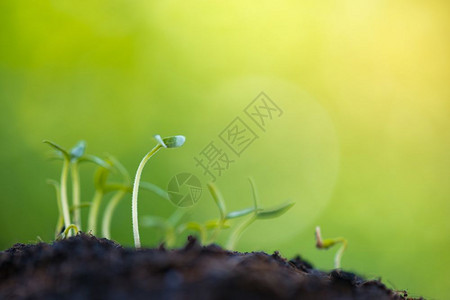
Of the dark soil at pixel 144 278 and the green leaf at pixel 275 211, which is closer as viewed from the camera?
the dark soil at pixel 144 278

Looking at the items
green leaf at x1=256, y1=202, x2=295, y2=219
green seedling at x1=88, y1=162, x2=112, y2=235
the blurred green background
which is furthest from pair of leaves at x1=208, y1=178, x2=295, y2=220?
the blurred green background

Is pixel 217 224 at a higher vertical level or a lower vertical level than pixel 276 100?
lower

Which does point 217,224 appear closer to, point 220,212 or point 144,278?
point 220,212

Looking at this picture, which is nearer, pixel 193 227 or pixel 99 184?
pixel 193 227

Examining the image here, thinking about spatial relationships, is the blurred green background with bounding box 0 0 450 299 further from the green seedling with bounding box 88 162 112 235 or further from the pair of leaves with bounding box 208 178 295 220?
the pair of leaves with bounding box 208 178 295 220

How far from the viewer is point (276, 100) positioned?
412cm

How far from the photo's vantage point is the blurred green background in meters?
3.15

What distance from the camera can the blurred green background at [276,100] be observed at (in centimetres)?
315

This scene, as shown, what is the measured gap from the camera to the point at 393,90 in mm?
4348

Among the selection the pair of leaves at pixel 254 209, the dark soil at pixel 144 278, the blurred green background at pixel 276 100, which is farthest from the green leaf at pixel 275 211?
the blurred green background at pixel 276 100

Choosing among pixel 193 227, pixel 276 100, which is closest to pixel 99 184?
pixel 193 227

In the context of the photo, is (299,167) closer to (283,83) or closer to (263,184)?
(263,184)

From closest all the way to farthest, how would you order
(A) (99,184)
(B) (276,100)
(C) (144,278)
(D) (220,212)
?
(C) (144,278)
(D) (220,212)
(A) (99,184)
(B) (276,100)

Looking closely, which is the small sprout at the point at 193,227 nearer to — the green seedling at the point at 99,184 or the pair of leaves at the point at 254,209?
the pair of leaves at the point at 254,209
